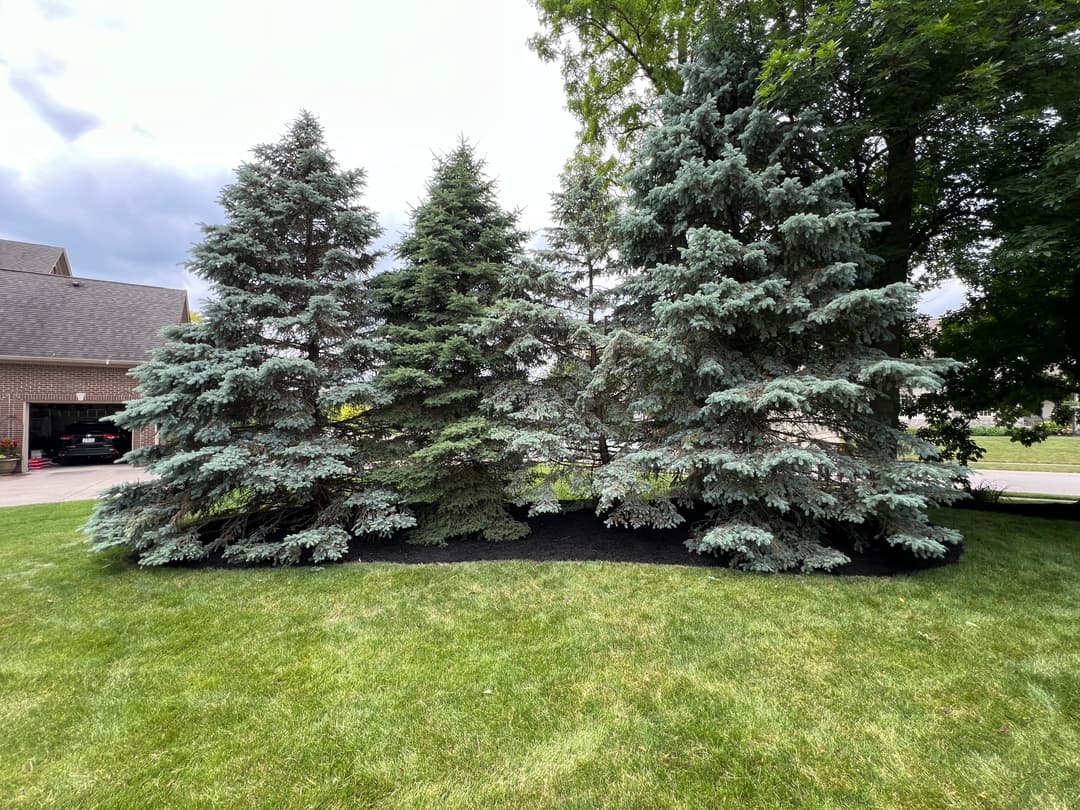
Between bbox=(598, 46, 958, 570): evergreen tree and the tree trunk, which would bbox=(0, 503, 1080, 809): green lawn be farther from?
the tree trunk

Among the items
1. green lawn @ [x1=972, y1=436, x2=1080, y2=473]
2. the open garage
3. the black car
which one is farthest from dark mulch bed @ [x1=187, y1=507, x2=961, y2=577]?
the open garage

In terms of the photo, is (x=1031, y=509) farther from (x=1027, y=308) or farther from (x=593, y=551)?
(x=593, y=551)

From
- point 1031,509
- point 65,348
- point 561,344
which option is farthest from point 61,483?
point 1031,509

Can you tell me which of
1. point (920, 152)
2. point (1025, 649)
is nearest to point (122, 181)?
point (920, 152)

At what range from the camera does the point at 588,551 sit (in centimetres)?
504

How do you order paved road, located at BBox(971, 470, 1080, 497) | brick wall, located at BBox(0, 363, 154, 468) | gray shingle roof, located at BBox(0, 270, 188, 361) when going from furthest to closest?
1. gray shingle roof, located at BBox(0, 270, 188, 361)
2. brick wall, located at BBox(0, 363, 154, 468)
3. paved road, located at BBox(971, 470, 1080, 497)

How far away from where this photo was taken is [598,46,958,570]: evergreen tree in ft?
13.5

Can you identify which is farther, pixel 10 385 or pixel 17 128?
pixel 10 385

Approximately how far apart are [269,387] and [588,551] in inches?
167

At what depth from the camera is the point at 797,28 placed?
5.28m

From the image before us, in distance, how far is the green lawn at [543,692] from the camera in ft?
6.03

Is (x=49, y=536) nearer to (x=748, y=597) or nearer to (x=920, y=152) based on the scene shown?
(x=748, y=597)

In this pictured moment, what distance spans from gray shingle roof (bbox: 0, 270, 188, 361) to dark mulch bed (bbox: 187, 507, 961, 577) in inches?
481

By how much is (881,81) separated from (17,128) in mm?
18638
